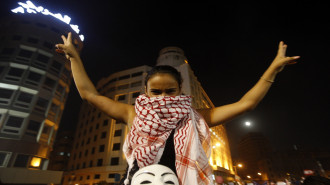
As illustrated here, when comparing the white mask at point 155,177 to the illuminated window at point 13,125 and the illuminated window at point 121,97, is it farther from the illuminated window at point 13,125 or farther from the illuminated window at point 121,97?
the illuminated window at point 121,97

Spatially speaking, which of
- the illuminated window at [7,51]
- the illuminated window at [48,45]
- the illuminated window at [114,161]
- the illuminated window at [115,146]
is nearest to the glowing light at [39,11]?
the illuminated window at [48,45]

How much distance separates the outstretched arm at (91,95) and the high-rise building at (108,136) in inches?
1059

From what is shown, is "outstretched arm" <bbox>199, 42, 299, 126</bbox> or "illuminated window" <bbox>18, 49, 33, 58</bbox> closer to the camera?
"outstretched arm" <bbox>199, 42, 299, 126</bbox>

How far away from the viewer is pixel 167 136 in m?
1.28

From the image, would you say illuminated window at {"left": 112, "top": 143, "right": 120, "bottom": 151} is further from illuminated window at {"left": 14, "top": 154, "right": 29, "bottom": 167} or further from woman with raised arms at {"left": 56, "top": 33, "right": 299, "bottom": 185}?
woman with raised arms at {"left": 56, "top": 33, "right": 299, "bottom": 185}

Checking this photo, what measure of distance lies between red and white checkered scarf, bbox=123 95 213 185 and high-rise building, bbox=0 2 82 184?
21540 millimetres

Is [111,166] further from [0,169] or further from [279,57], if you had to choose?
[279,57]

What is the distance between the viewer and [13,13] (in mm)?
27188

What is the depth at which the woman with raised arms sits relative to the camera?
1.22 meters

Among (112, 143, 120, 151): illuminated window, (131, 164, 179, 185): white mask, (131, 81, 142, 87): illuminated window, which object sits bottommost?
(131, 164, 179, 185): white mask

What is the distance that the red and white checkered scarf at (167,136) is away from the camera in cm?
119

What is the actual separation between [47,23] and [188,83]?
29.1 m

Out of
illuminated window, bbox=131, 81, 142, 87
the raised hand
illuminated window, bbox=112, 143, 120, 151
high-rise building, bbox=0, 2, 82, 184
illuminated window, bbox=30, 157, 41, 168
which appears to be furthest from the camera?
illuminated window, bbox=131, 81, 142, 87

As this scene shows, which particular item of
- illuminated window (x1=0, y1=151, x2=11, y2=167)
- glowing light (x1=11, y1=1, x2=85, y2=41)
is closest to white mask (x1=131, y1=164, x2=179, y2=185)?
illuminated window (x1=0, y1=151, x2=11, y2=167)
